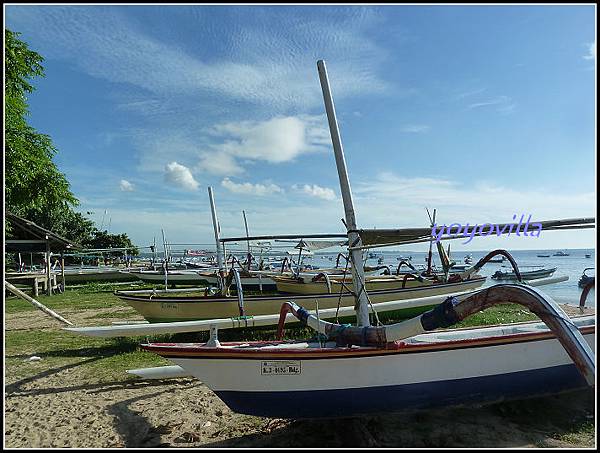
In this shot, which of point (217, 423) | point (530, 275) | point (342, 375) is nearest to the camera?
point (342, 375)

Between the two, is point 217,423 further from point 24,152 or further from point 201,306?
point 24,152

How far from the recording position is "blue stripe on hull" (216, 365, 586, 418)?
16.2 feet

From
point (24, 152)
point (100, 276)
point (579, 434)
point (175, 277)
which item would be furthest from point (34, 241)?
point (579, 434)

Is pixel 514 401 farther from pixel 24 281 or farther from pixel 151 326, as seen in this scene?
pixel 24 281

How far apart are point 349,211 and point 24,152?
365 inches

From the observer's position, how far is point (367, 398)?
16.4 feet

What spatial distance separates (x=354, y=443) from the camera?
4805 mm

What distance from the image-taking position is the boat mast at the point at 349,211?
18.5 ft

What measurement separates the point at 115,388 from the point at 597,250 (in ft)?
23.3

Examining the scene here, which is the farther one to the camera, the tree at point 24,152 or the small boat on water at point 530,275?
the small boat on water at point 530,275

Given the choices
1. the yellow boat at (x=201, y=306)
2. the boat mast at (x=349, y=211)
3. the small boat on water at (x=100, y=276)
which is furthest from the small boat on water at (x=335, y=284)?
the small boat on water at (x=100, y=276)

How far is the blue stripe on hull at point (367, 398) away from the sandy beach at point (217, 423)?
289mm

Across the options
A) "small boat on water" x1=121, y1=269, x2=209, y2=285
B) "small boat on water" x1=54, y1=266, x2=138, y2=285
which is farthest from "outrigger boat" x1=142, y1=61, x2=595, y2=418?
"small boat on water" x1=54, y1=266, x2=138, y2=285

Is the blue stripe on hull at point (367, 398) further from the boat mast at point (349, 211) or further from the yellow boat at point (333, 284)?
the yellow boat at point (333, 284)
